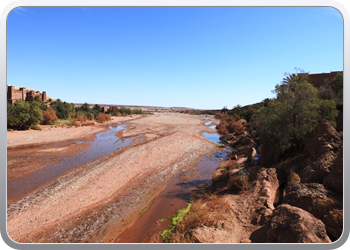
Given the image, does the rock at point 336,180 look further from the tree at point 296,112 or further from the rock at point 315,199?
the tree at point 296,112

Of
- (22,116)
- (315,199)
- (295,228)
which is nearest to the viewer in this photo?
(295,228)

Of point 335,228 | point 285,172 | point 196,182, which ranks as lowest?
point 196,182

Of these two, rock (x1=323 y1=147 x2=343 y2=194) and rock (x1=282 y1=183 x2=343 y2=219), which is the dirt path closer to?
rock (x1=282 y1=183 x2=343 y2=219)

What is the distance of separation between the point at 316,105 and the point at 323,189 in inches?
266

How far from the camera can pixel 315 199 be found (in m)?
4.32

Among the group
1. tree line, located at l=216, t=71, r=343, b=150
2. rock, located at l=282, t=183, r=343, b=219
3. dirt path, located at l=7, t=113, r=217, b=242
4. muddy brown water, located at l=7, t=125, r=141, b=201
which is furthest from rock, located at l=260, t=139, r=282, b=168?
muddy brown water, located at l=7, t=125, r=141, b=201

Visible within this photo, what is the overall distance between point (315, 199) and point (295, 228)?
1526mm

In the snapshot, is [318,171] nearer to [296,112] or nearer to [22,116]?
[296,112]

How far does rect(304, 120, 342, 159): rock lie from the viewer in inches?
286

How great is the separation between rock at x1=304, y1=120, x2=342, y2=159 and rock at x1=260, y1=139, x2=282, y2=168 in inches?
83.1

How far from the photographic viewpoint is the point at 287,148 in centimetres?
1120

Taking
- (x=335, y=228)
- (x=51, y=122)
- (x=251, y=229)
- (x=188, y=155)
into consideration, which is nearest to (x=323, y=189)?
(x=335, y=228)

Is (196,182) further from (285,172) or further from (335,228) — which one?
(335,228)

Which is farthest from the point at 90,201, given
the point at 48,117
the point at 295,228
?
the point at 48,117
